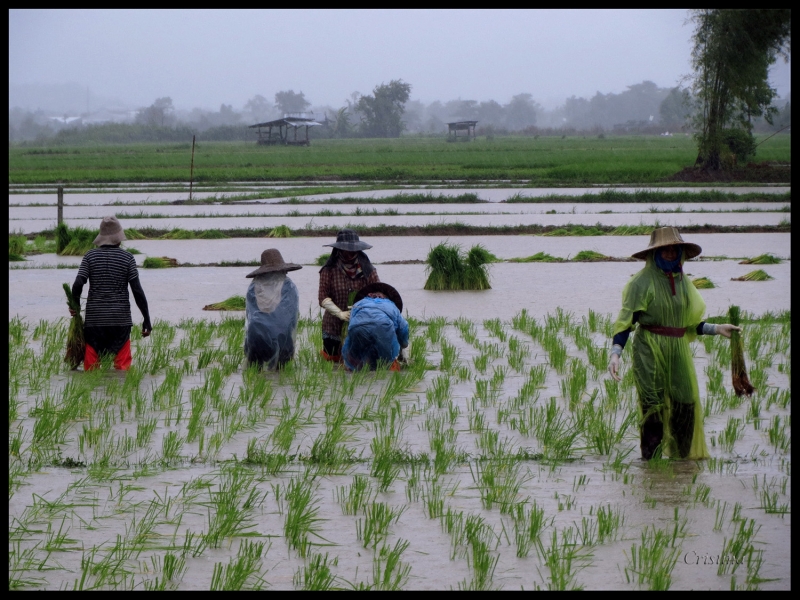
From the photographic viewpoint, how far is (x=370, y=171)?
1907 inches

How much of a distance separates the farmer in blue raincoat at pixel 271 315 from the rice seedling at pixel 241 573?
4.27m

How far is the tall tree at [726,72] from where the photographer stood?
125ft

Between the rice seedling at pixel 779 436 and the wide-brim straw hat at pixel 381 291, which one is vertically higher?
the wide-brim straw hat at pixel 381 291

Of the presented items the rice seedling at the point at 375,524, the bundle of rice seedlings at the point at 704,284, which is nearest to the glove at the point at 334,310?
the rice seedling at the point at 375,524

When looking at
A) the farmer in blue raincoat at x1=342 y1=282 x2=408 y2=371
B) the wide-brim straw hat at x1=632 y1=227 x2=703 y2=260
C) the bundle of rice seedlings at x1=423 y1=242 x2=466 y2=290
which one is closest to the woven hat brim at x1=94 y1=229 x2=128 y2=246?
the farmer in blue raincoat at x1=342 y1=282 x2=408 y2=371

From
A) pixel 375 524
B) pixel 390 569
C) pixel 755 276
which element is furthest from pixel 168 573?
pixel 755 276

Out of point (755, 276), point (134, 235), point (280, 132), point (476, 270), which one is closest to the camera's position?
point (476, 270)

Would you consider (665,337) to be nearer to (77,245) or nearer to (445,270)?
(445,270)

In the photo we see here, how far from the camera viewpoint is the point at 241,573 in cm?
422

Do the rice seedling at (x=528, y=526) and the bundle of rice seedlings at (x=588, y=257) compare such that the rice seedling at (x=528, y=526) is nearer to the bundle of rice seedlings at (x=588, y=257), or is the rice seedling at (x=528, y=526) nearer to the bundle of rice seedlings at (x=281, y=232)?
the bundle of rice seedlings at (x=588, y=257)

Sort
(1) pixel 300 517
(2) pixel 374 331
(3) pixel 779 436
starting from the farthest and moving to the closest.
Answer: (2) pixel 374 331 → (3) pixel 779 436 → (1) pixel 300 517

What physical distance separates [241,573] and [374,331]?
4.55 m

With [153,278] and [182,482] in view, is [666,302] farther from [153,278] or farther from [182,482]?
[153,278]

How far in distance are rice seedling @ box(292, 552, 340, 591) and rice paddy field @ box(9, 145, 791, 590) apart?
0.01 m
